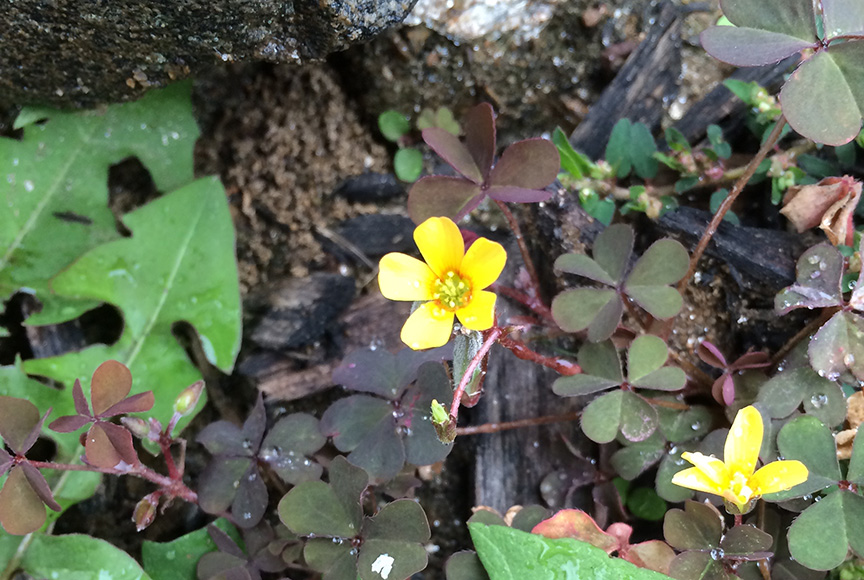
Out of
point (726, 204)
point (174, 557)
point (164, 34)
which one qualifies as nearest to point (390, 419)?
point (174, 557)

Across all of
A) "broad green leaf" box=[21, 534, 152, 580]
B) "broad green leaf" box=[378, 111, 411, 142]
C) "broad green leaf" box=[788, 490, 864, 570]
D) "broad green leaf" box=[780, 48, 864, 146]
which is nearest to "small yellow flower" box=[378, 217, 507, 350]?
"broad green leaf" box=[780, 48, 864, 146]

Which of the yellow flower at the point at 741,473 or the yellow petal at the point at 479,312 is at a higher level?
the yellow petal at the point at 479,312

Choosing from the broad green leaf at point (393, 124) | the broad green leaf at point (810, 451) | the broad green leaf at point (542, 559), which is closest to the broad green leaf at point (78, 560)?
the broad green leaf at point (542, 559)

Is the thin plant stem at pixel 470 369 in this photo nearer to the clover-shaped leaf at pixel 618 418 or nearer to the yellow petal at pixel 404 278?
the yellow petal at pixel 404 278

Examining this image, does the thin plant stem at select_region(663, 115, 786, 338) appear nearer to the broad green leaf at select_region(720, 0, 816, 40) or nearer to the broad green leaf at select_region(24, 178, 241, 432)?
the broad green leaf at select_region(720, 0, 816, 40)

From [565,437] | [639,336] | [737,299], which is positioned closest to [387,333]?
[565,437]

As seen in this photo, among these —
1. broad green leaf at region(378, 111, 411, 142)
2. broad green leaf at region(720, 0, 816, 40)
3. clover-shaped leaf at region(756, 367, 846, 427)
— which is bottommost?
clover-shaped leaf at region(756, 367, 846, 427)

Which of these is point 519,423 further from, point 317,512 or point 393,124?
point 393,124
